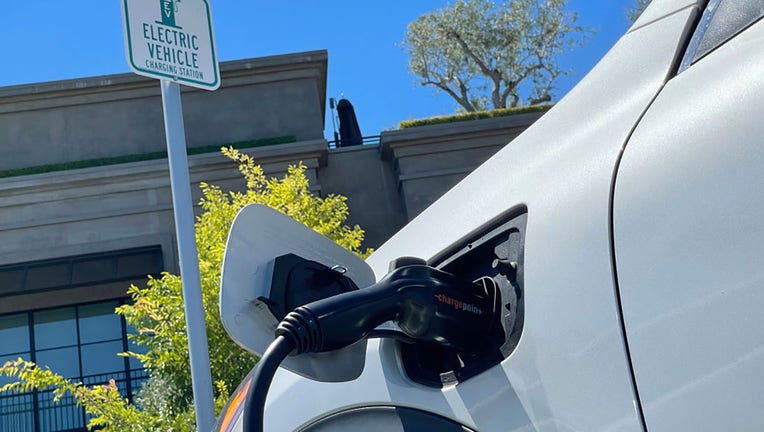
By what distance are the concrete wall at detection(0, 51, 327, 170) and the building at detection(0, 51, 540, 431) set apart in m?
0.02

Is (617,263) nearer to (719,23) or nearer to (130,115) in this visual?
(719,23)

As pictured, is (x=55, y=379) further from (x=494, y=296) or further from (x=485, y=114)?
(x=485, y=114)

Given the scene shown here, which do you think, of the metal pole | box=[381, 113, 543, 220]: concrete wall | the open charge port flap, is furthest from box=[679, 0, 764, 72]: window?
box=[381, 113, 543, 220]: concrete wall

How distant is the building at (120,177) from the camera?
15906mm

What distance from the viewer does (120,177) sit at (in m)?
15.9

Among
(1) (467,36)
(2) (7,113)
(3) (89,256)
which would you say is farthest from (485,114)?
(1) (467,36)

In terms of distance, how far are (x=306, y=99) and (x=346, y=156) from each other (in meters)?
1.29

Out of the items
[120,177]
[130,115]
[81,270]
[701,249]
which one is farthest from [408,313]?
[130,115]

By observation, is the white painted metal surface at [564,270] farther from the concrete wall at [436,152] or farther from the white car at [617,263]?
the concrete wall at [436,152]

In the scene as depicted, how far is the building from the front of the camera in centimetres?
1591

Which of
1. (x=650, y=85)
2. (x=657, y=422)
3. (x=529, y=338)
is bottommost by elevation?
(x=657, y=422)

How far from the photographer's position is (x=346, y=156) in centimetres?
1686

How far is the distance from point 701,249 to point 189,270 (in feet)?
9.30

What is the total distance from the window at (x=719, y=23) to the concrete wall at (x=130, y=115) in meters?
15.6
